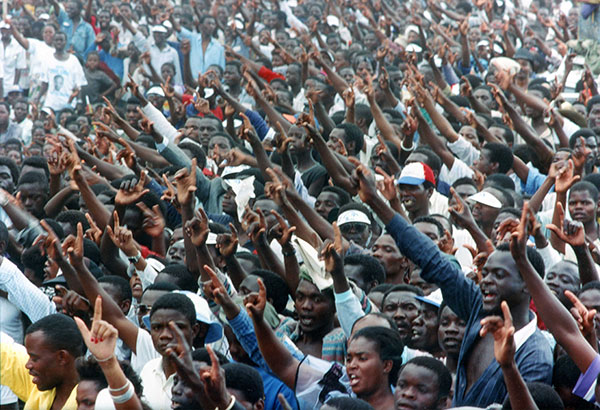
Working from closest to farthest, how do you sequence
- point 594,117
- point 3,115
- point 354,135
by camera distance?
point 354,135 → point 594,117 → point 3,115

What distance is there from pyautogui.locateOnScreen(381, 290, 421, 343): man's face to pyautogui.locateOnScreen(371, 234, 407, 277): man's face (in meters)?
0.89

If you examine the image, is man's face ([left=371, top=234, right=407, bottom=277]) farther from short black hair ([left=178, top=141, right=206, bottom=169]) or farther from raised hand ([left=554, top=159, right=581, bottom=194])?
short black hair ([left=178, top=141, right=206, bottom=169])

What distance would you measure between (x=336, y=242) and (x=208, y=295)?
33.5 inches

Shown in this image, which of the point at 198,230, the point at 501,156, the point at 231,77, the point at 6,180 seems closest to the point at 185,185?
the point at 198,230

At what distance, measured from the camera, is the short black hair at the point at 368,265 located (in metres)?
6.20

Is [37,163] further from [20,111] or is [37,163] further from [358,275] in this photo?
[20,111]

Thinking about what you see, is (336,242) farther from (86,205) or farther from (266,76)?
(266,76)

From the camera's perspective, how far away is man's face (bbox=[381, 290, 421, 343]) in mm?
5590

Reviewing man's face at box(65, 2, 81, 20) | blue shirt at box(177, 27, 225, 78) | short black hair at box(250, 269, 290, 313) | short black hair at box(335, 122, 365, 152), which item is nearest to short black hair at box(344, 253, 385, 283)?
short black hair at box(250, 269, 290, 313)

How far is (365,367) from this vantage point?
4676 mm

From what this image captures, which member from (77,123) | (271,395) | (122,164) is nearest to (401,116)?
(122,164)

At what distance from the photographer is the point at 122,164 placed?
9.68m

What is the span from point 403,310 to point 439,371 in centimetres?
112

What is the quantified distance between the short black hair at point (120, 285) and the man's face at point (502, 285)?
7.83ft
